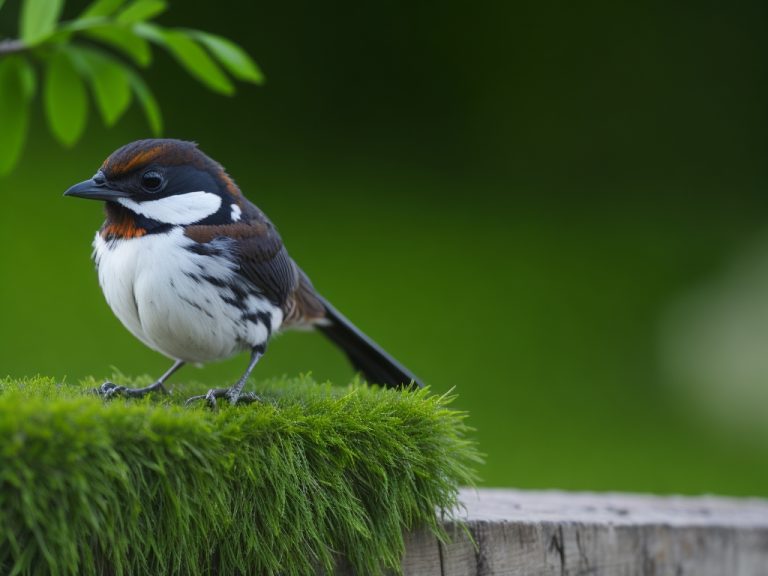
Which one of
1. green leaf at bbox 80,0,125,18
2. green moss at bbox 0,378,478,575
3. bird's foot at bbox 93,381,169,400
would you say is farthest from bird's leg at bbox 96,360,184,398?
green leaf at bbox 80,0,125,18

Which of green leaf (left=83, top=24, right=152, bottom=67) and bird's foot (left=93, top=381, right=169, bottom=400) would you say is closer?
green leaf (left=83, top=24, right=152, bottom=67)

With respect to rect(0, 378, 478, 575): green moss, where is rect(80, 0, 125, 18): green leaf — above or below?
above

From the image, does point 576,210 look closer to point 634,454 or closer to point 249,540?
point 634,454

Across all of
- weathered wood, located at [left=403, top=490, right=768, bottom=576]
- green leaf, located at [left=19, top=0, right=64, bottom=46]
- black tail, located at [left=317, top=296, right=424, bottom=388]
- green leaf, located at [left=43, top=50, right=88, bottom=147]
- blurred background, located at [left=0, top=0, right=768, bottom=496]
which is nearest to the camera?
green leaf, located at [left=19, top=0, right=64, bottom=46]

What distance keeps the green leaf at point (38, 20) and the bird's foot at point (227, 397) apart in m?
1.07

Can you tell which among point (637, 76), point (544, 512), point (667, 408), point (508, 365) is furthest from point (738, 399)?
point (544, 512)

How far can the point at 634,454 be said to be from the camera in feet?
17.6

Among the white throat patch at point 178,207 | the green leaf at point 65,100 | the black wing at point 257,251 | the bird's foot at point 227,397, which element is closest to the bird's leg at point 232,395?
the bird's foot at point 227,397

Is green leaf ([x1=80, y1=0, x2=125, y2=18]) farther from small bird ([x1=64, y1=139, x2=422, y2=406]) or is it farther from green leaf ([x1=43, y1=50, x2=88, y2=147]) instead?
small bird ([x1=64, y1=139, x2=422, y2=406])

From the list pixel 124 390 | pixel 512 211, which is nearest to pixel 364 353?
pixel 124 390

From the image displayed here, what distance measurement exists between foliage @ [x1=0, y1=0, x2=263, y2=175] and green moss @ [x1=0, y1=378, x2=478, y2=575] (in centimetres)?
52

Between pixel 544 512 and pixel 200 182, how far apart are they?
1143 mm

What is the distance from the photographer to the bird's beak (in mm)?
2244

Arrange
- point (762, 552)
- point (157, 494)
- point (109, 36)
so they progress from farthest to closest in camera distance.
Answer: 1. point (762, 552)
2. point (157, 494)
3. point (109, 36)
